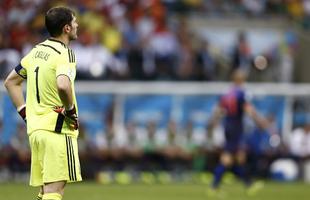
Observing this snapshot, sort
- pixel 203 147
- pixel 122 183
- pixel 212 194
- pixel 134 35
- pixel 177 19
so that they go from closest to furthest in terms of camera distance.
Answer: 1. pixel 212 194
2. pixel 122 183
3. pixel 203 147
4. pixel 134 35
5. pixel 177 19

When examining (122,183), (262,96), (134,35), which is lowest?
(122,183)

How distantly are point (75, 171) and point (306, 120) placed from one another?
16701 millimetres

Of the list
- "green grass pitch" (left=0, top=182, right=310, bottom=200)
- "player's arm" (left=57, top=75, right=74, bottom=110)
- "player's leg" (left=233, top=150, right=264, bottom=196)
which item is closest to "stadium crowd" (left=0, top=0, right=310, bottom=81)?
"green grass pitch" (left=0, top=182, right=310, bottom=200)

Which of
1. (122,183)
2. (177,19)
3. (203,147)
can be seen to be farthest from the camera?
(177,19)

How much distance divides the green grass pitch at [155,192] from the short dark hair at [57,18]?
23.8 feet

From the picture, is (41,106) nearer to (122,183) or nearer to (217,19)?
(122,183)

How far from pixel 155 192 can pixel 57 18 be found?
402 inches

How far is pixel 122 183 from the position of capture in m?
21.7

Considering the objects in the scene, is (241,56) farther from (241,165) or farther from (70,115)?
(70,115)

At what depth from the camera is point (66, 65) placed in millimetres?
8266

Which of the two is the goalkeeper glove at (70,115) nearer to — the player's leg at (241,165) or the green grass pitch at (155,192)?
the green grass pitch at (155,192)

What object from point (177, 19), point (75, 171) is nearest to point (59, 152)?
point (75, 171)

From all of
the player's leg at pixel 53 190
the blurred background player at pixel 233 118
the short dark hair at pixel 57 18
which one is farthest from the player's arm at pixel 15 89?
the blurred background player at pixel 233 118

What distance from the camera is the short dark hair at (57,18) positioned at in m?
8.35
